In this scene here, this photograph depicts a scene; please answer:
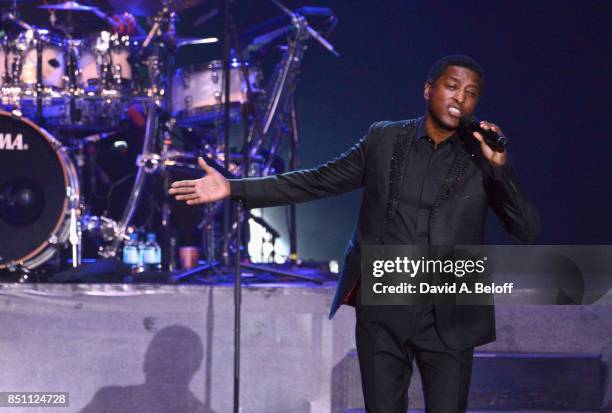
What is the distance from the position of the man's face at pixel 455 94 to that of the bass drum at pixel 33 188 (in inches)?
132

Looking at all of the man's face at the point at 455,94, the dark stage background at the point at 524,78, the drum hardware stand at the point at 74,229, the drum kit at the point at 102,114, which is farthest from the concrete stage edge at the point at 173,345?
the dark stage background at the point at 524,78

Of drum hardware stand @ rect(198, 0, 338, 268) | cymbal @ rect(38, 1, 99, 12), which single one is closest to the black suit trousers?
drum hardware stand @ rect(198, 0, 338, 268)

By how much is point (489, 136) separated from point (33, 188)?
12.5ft

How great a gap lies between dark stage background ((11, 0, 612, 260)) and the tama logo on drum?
2.53 metres

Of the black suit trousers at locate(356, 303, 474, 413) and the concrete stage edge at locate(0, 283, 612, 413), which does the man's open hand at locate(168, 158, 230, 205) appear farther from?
the concrete stage edge at locate(0, 283, 612, 413)

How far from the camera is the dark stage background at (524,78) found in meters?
6.53

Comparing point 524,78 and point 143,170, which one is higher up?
point 524,78

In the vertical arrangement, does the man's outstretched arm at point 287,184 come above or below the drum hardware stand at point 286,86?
below

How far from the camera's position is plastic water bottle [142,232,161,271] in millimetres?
5435

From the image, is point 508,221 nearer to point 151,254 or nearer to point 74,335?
point 74,335

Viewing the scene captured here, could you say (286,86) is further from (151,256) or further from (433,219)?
(433,219)

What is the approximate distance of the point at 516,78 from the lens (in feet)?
21.7

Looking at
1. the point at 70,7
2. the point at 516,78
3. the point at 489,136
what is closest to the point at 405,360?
the point at 489,136

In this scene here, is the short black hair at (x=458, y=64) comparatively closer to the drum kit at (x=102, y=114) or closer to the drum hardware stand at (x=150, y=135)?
the drum kit at (x=102, y=114)
